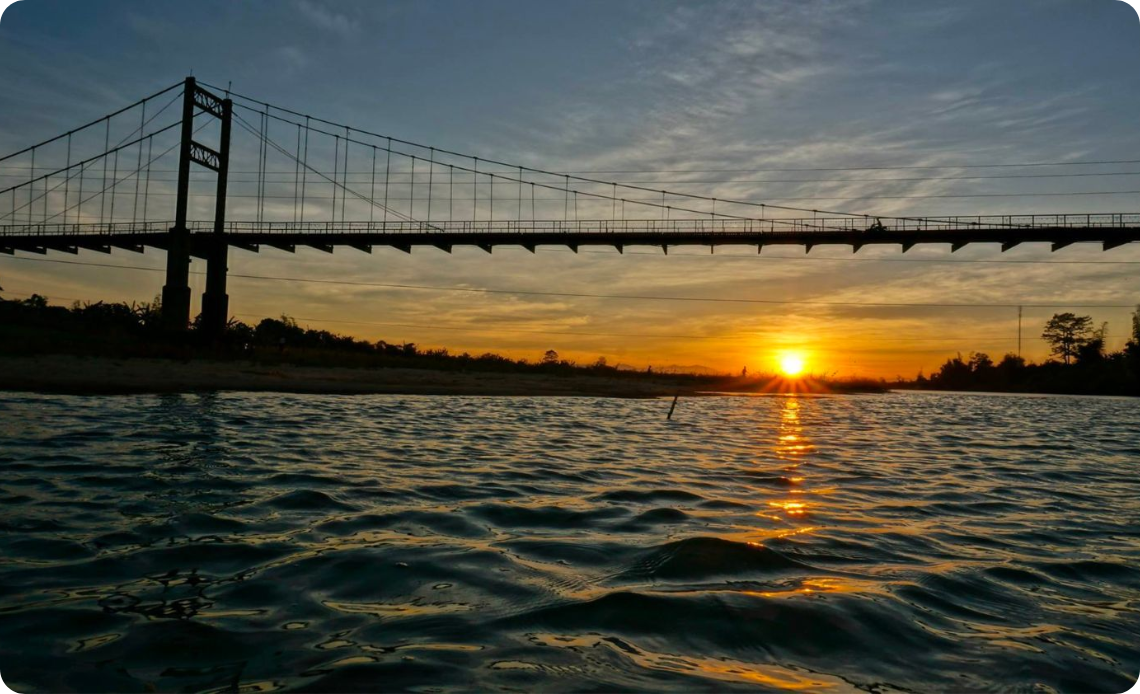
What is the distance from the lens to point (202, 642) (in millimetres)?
3668

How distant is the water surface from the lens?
355 centimetres

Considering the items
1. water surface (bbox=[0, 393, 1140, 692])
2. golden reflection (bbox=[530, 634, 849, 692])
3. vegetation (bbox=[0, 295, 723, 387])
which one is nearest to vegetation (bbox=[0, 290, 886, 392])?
vegetation (bbox=[0, 295, 723, 387])

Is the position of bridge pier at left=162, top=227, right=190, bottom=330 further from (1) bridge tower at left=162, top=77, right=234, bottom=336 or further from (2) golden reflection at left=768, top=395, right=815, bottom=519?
(2) golden reflection at left=768, top=395, right=815, bottom=519

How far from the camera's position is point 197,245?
44594mm

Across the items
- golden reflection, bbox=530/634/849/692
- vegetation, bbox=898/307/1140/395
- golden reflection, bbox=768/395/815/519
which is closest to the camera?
golden reflection, bbox=530/634/849/692

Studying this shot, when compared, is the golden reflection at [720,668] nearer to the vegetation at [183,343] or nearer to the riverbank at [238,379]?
the riverbank at [238,379]

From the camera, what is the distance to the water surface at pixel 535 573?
3555 mm

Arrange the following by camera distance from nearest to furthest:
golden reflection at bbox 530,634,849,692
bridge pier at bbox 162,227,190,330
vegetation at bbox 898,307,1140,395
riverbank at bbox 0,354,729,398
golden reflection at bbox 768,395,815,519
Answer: golden reflection at bbox 530,634,849,692 < golden reflection at bbox 768,395,815,519 < riverbank at bbox 0,354,729,398 < bridge pier at bbox 162,227,190,330 < vegetation at bbox 898,307,1140,395

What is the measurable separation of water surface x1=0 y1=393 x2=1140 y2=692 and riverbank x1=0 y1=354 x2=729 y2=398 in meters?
12.5

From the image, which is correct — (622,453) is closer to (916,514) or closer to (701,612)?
(916,514)

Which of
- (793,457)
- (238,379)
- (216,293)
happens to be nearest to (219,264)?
(216,293)

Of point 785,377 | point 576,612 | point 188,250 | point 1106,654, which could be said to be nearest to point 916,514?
point 1106,654

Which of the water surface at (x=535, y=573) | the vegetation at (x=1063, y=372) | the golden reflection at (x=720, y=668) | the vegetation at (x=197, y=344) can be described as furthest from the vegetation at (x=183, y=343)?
the vegetation at (x=1063, y=372)

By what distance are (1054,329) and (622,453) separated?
123 m
